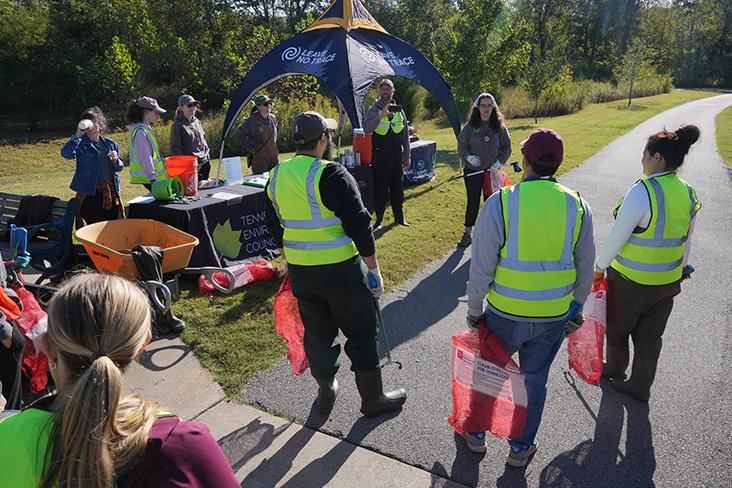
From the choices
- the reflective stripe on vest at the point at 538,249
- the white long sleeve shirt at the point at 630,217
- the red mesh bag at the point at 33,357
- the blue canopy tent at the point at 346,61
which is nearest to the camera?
the reflective stripe on vest at the point at 538,249

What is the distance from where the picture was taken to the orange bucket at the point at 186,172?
5.99 meters

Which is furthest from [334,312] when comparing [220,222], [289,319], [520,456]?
[220,222]

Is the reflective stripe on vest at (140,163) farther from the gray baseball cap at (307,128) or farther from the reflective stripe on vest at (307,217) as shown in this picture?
the gray baseball cap at (307,128)

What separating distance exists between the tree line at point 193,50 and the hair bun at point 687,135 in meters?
13.2

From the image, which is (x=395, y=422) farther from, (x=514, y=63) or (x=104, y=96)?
(x=104, y=96)

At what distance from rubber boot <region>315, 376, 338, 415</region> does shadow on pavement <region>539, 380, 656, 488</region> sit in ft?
4.60

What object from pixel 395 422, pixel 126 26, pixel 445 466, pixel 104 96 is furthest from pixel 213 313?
pixel 126 26

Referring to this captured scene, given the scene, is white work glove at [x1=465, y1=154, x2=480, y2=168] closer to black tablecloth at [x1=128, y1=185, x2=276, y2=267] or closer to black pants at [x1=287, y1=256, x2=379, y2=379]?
black tablecloth at [x1=128, y1=185, x2=276, y2=267]

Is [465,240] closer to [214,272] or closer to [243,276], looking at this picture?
[243,276]

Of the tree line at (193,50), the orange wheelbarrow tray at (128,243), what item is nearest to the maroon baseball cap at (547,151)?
the orange wheelbarrow tray at (128,243)

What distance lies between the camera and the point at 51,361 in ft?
4.51

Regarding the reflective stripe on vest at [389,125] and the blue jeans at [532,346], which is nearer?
the blue jeans at [532,346]

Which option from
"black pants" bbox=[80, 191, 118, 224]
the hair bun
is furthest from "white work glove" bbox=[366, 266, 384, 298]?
"black pants" bbox=[80, 191, 118, 224]

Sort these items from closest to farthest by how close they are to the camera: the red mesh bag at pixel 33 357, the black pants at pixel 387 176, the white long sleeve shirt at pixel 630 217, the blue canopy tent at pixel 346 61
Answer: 1. the red mesh bag at pixel 33 357
2. the white long sleeve shirt at pixel 630 217
3. the black pants at pixel 387 176
4. the blue canopy tent at pixel 346 61
